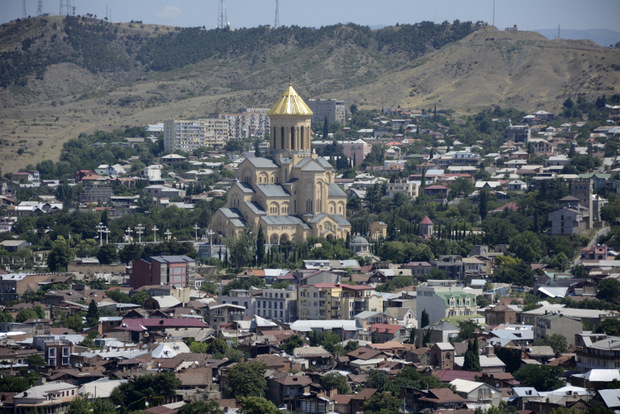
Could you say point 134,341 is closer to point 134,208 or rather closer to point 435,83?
point 134,208

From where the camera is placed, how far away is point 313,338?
68562 millimetres

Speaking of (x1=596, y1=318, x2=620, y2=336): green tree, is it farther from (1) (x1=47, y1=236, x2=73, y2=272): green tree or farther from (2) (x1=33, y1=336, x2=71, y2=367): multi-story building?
(1) (x1=47, y1=236, x2=73, y2=272): green tree

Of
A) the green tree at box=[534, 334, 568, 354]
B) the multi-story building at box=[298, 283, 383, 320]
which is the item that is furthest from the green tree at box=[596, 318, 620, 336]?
the multi-story building at box=[298, 283, 383, 320]

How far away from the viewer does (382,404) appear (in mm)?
56562

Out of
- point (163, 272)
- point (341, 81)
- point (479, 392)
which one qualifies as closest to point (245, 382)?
point (479, 392)

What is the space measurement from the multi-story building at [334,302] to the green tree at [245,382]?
602 inches

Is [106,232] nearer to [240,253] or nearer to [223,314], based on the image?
[240,253]

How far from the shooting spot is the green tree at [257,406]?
182 ft

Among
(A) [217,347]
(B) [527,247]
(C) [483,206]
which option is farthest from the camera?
(C) [483,206]

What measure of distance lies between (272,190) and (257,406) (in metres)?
42.0

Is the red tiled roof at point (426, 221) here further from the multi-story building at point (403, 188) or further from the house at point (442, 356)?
the house at point (442, 356)

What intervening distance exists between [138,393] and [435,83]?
116 meters

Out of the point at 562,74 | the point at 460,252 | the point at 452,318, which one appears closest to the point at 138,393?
the point at 452,318

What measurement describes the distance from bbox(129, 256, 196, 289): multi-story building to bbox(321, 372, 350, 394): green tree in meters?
23.5
